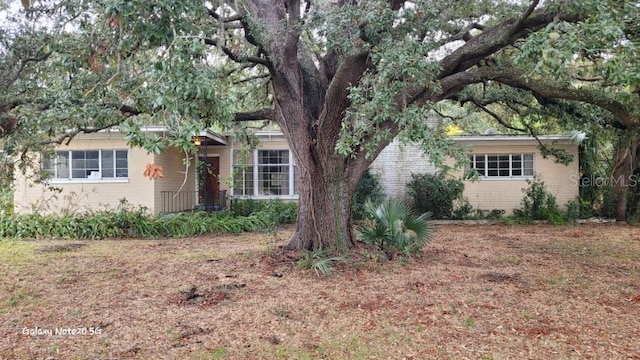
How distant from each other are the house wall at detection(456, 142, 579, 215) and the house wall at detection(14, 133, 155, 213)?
36.7ft

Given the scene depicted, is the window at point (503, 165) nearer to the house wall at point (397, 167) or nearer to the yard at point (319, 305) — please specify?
the house wall at point (397, 167)

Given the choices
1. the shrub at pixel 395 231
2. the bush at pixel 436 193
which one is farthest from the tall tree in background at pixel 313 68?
the bush at pixel 436 193

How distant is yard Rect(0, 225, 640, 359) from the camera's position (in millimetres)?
4133

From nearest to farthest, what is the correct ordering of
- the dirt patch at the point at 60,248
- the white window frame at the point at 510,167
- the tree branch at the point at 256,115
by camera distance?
the tree branch at the point at 256,115 < the dirt patch at the point at 60,248 < the white window frame at the point at 510,167

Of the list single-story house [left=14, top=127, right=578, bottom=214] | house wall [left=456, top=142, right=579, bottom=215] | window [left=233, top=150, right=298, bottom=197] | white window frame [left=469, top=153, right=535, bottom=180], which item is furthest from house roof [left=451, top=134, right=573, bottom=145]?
window [left=233, top=150, right=298, bottom=197]

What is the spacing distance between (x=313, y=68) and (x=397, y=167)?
876cm

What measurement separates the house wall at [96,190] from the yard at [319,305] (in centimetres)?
484

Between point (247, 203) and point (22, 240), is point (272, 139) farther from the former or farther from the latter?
point (22, 240)

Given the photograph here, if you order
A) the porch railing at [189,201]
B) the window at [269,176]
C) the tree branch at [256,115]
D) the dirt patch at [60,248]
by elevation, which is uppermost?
the tree branch at [256,115]

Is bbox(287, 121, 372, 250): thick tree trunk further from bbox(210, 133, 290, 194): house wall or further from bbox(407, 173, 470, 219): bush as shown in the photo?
bbox(210, 133, 290, 194): house wall

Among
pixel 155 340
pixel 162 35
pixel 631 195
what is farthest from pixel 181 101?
pixel 631 195

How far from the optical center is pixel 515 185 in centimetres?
1597

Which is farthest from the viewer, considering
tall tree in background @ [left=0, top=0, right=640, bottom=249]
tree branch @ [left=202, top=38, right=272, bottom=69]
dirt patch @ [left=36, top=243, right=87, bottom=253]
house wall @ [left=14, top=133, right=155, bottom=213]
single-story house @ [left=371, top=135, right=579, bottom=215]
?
single-story house @ [left=371, top=135, right=579, bottom=215]

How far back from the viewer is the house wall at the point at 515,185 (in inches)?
624
